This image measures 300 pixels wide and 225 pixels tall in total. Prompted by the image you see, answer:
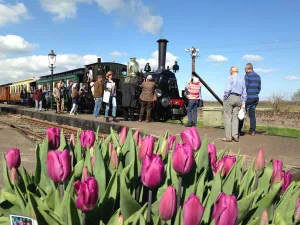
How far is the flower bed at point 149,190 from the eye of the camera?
108cm

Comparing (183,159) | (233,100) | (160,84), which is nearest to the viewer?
(183,159)

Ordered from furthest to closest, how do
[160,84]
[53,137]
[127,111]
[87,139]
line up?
[160,84]
[127,111]
[87,139]
[53,137]

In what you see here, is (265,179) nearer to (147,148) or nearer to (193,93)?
(147,148)

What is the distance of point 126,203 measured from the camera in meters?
1.26

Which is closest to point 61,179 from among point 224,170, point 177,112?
point 224,170

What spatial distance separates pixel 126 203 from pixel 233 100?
589 centimetres

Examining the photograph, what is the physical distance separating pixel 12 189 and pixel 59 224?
514 mm

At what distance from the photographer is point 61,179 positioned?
4.27 ft

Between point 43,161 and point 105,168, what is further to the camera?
point 43,161

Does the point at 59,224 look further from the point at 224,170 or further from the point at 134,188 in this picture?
the point at 224,170

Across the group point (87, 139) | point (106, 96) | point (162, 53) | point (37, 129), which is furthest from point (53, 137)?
point (162, 53)

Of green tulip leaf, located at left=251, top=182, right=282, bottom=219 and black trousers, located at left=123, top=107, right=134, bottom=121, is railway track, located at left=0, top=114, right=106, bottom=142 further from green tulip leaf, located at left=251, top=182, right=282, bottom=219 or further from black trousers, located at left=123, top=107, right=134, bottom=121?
green tulip leaf, located at left=251, top=182, right=282, bottom=219

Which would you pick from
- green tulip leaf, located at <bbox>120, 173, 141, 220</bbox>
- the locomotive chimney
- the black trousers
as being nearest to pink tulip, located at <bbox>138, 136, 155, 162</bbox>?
green tulip leaf, located at <bbox>120, 173, 141, 220</bbox>

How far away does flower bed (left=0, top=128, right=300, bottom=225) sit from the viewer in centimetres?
108
